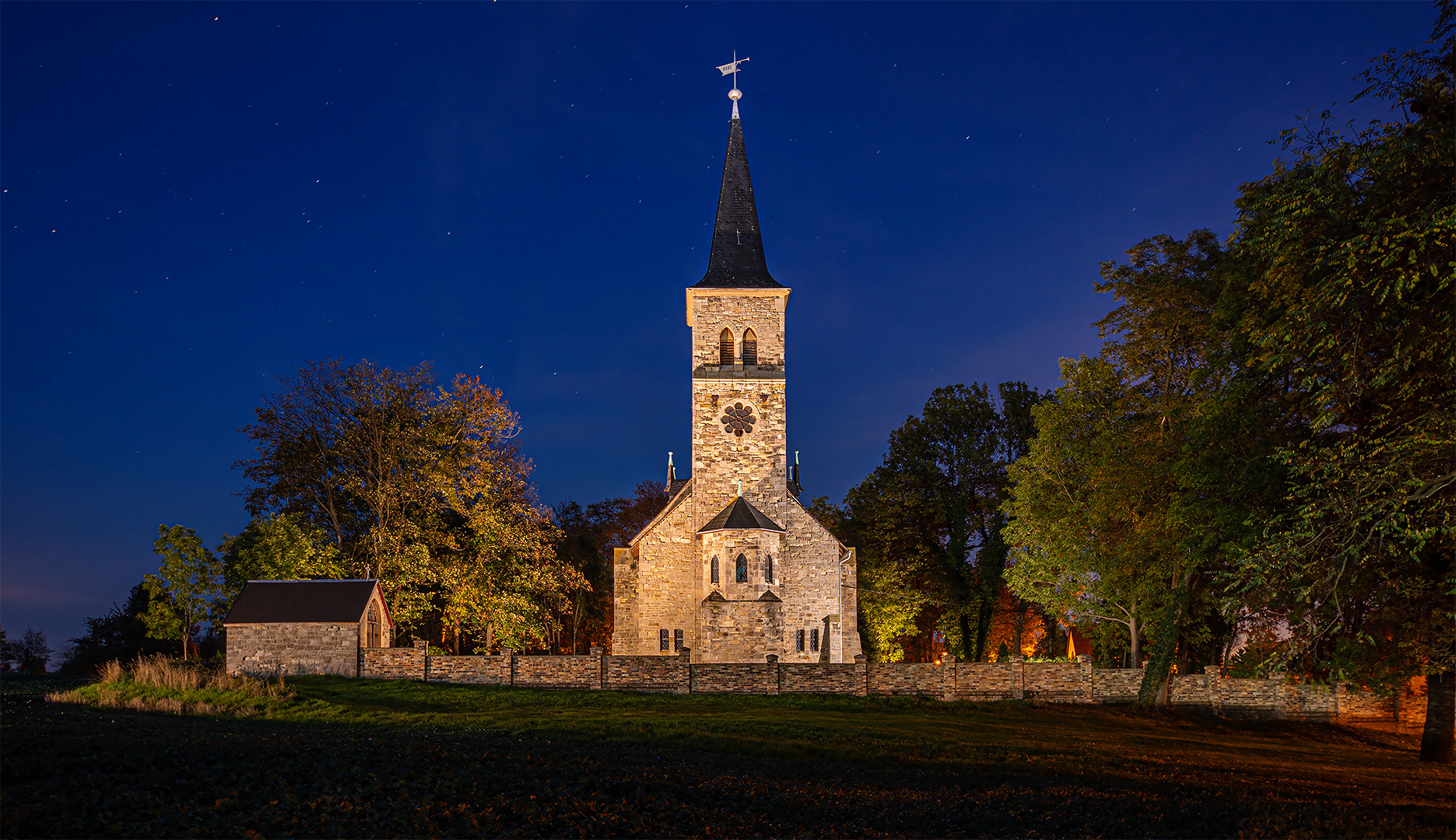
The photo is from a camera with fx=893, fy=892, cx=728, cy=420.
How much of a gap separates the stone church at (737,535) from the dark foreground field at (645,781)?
14654 millimetres

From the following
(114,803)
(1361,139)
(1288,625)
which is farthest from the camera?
(1288,625)

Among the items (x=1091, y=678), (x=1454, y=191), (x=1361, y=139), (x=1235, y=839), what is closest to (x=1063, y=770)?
(x=1235, y=839)

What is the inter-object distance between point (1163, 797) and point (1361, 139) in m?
9.77

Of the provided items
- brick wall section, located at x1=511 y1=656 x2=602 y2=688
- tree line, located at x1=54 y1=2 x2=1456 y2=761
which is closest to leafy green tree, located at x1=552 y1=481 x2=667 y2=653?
tree line, located at x1=54 y1=2 x2=1456 y2=761

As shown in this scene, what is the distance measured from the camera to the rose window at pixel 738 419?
37.6 meters

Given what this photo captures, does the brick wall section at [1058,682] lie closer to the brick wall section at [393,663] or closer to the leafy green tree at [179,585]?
the brick wall section at [393,663]

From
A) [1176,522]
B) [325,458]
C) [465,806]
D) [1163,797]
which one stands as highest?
[325,458]

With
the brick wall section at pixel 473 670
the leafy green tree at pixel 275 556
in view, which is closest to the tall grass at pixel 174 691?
the brick wall section at pixel 473 670

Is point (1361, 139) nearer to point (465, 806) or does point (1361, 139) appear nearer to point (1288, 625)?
point (1288, 625)

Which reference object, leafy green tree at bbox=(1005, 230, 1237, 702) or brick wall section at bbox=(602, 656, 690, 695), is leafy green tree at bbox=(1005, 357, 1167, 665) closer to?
leafy green tree at bbox=(1005, 230, 1237, 702)

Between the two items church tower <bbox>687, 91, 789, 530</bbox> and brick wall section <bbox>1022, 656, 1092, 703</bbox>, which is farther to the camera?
church tower <bbox>687, 91, 789, 530</bbox>

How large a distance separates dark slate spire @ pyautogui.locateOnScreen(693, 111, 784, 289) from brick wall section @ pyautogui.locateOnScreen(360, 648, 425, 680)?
61.9 feet

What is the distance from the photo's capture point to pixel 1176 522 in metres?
20.1

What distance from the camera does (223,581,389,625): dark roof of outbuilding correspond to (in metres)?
27.8
